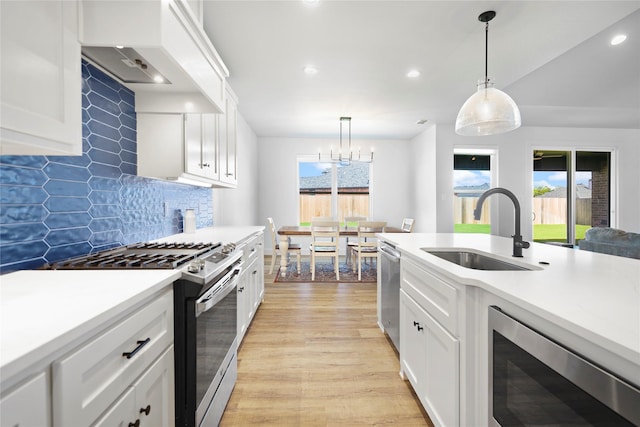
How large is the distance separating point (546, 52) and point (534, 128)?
3337mm

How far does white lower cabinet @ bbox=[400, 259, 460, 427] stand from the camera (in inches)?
45.1

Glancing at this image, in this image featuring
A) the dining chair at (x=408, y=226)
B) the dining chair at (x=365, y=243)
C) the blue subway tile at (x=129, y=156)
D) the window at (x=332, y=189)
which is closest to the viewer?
the blue subway tile at (x=129, y=156)

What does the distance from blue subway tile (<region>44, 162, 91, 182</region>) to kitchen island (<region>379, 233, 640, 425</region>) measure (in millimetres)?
1776

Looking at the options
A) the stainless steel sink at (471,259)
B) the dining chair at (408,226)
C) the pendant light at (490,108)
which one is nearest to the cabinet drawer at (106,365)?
the stainless steel sink at (471,259)

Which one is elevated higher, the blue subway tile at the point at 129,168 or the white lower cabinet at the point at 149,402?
the blue subway tile at the point at 129,168

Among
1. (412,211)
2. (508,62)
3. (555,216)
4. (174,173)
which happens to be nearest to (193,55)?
(174,173)

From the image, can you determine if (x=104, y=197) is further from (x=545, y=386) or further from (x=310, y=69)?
(x=310, y=69)

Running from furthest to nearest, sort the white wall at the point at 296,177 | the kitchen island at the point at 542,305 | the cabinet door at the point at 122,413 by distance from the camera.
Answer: the white wall at the point at 296,177 → the cabinet door at the point at 122,413 → the kitchen island at the point at 542,305

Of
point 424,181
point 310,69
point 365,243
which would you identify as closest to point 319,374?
point 365,243

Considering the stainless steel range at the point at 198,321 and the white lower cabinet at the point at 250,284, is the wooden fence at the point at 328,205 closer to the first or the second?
the white lower cabinet at the point at 250,284

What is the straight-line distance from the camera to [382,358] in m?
2.13

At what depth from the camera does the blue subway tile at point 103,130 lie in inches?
60.3

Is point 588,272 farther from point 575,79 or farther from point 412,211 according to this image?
point 412,211

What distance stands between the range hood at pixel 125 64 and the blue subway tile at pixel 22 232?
80 cm
